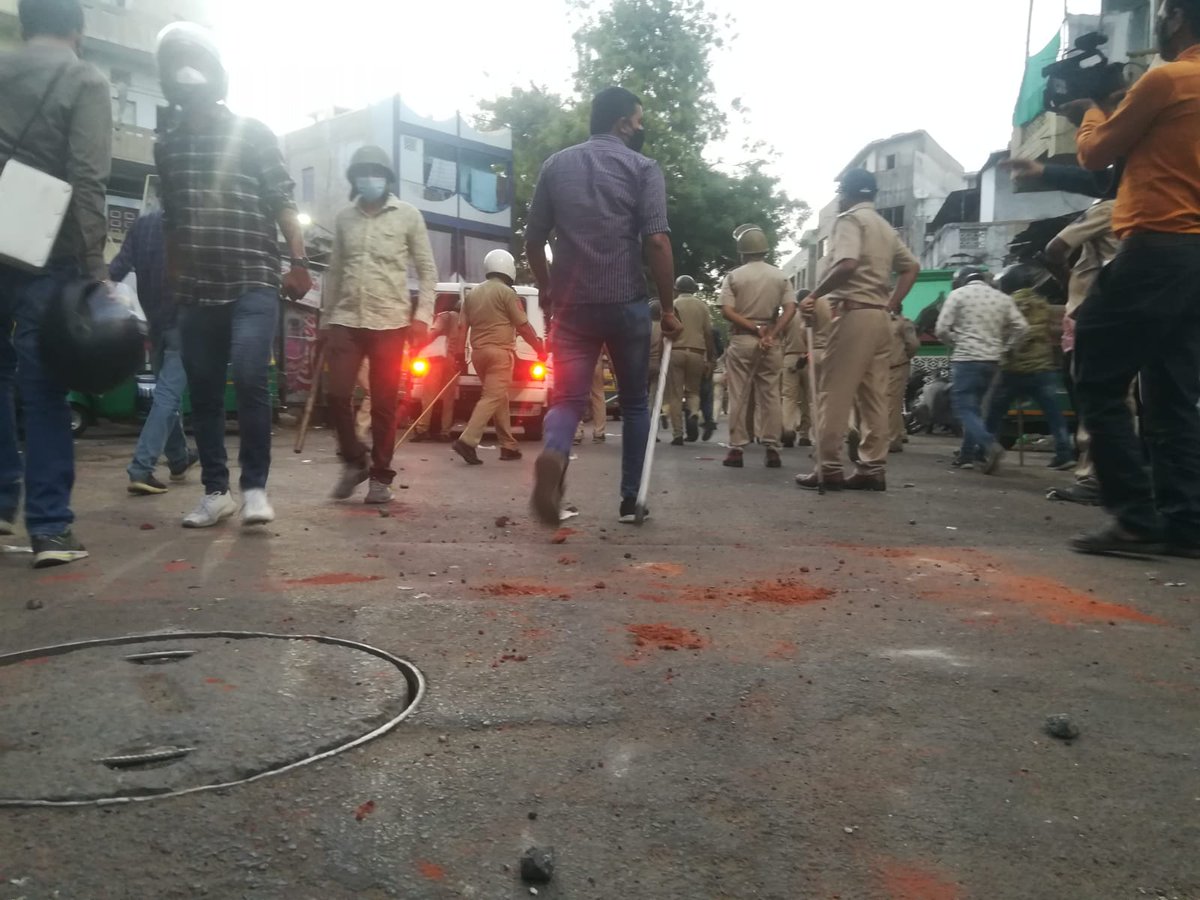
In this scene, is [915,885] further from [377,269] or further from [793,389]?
[793,389]

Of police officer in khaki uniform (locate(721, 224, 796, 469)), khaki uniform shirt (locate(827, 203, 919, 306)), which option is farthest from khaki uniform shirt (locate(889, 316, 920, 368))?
khaki uniform shirt (locate(827, 203, 919, 306))

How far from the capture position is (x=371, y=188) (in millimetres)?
6293

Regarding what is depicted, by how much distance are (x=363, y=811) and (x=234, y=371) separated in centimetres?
345

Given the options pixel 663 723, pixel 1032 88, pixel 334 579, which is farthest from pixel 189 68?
pixel 1032 88

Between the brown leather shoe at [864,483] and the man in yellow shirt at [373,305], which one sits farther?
the brown leather shoe at [864,483]

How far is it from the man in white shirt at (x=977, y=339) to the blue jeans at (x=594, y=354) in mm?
5025

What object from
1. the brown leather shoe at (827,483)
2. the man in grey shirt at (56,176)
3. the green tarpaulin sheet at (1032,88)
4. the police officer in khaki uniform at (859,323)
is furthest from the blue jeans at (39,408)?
the green tarpaulin sheet at (1032,88)

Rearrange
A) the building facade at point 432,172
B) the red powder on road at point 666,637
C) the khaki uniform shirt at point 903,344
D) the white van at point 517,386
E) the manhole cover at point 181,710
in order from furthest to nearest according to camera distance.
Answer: the building facade at point 432,172 < the white van at point 517,386 < the khaki uniform shirt at point 903,344 < the red powder on road at point 666,637 < the manhole cover at point 181,710

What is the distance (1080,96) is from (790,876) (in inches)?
188

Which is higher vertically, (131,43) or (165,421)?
(131,43)

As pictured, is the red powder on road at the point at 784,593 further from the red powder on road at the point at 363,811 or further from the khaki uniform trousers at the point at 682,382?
the khaki uniform trousers at the point at 682,382

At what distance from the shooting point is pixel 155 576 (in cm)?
394

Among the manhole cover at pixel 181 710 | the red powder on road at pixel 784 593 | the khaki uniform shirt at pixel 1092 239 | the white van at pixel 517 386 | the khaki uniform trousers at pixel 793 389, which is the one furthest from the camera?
the khaki uniform trousers at pixel 793 389

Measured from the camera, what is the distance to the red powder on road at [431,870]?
1.73 m
